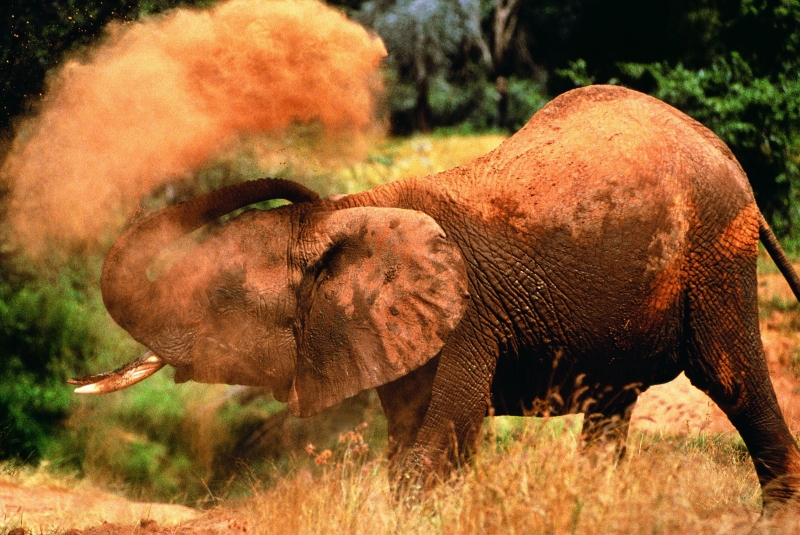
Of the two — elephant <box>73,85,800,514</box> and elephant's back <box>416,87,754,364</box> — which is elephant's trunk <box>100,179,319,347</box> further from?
elephant's back <box>416,87,754,364</box>

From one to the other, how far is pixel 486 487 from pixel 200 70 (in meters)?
3.35

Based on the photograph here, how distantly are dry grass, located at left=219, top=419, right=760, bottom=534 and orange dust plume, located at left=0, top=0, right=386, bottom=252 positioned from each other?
2370 millimetres

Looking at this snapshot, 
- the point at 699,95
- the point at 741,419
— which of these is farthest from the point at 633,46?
the point at 741,419

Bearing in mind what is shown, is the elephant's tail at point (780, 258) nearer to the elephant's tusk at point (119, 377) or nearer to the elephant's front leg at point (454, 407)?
the elephant's front leg at point (454, 407)

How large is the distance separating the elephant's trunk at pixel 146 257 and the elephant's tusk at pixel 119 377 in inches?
4.3

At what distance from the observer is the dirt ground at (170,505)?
19.7 ft

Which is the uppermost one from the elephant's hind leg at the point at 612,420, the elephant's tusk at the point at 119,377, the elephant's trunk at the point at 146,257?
the elephant's trunk at the point at 146,257

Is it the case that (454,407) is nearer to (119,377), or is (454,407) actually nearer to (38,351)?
(119,377)

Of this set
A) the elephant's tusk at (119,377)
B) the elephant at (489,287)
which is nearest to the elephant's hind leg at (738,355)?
the elephant at (489,287)

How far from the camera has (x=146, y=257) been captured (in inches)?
213

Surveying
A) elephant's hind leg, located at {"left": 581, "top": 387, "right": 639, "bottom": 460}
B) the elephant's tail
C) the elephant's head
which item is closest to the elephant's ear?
the elephant's head

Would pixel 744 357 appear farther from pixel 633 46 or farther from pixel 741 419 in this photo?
pixel 633 46

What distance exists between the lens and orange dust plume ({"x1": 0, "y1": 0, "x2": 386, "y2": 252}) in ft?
21.1

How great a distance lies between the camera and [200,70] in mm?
6484
